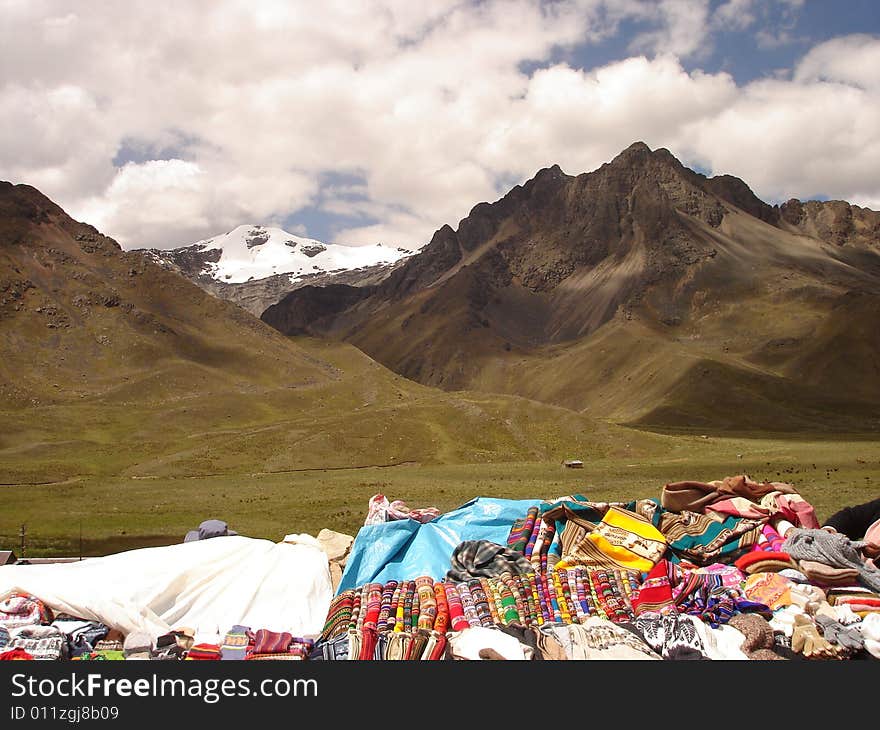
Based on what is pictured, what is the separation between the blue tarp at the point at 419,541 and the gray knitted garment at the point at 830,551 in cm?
434

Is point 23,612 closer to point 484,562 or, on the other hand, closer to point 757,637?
point 484,562

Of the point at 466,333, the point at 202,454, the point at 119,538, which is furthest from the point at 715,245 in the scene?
the point at 119,538

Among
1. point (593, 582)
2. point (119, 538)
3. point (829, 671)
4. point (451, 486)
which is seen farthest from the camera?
point (451, 486)

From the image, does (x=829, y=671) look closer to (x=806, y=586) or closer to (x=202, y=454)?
(x=806, y=586)

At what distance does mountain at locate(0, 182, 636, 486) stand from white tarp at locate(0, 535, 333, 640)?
16.4 meters

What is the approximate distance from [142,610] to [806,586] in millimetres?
8612

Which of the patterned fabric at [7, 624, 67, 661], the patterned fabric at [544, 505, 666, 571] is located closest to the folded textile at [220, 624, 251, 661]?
the patterned fabric at [7, 624, 67, 661]

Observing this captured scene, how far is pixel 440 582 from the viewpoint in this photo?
988 cm

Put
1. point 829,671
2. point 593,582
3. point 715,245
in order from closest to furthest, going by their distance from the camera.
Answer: point 829,671
point 593,582
point 715,245

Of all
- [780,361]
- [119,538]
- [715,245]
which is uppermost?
[715,245]

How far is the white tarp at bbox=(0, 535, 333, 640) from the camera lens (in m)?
8.87

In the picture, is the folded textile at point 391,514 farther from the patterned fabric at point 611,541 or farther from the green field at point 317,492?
the green field at point 317,492

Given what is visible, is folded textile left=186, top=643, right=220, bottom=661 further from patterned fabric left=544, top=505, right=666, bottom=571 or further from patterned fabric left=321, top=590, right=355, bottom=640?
patterned fabric left=544, top=505, right=666, bottom=571

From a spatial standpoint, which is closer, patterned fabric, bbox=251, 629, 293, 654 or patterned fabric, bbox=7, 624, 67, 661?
patterned fabric, bbox=7, 624, 67, 661
